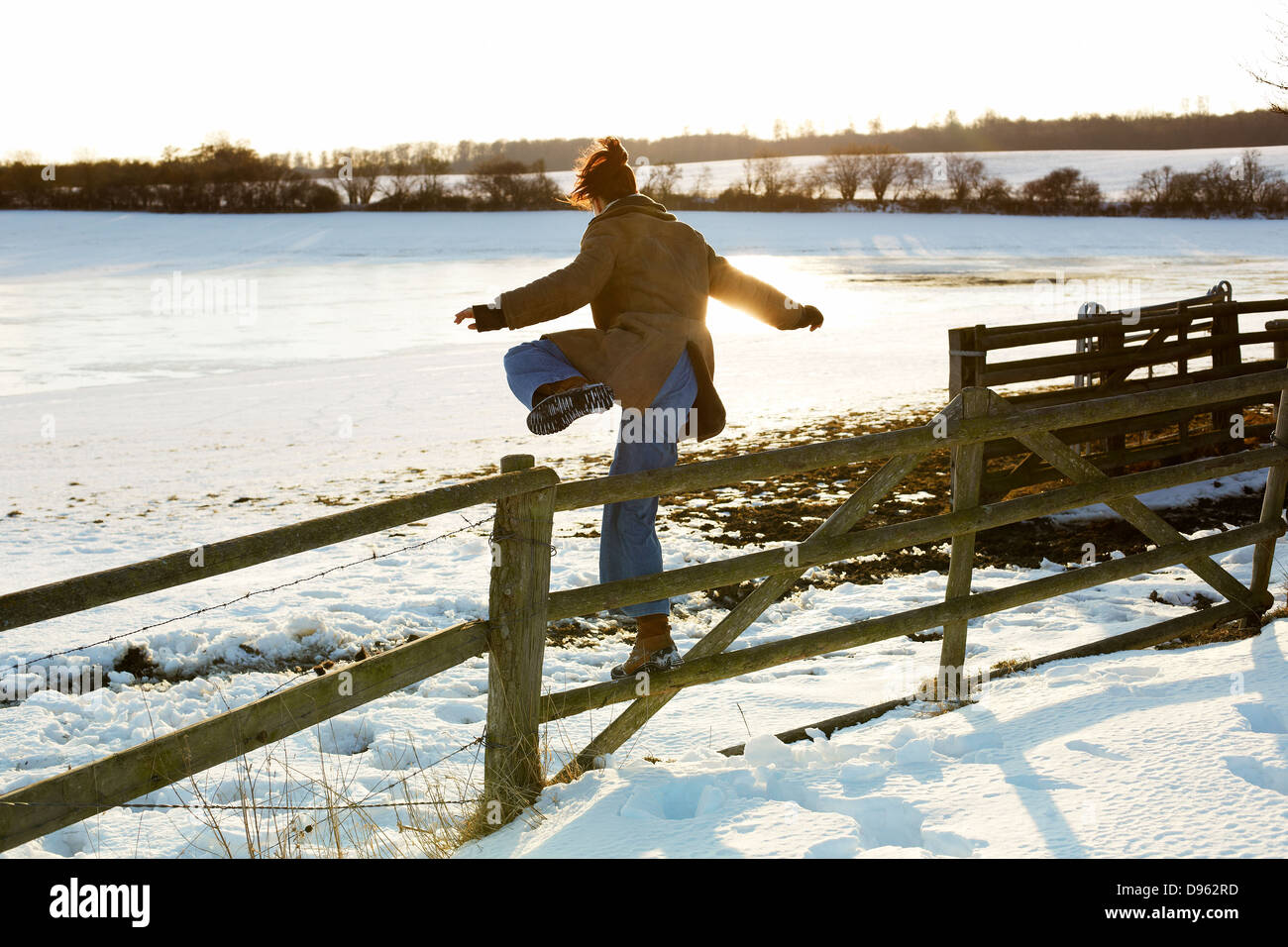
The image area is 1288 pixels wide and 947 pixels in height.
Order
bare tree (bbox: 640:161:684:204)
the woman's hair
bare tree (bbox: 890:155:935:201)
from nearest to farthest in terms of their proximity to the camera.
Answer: the woman's hair, bare tree (bbox: 640:161:684:204), bare tree (bbox: 890:155:935:201)

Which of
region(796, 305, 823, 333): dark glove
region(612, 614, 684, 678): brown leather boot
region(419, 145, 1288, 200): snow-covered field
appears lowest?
region(612, 614, 684, 678): brown leather boot

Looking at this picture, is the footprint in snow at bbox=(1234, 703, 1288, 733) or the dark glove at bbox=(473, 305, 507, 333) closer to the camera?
the dark glove at bbox=(473, 305, 507, 333)

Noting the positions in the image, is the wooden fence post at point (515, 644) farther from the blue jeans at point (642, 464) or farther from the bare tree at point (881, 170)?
the bare tree at point (881, 170)

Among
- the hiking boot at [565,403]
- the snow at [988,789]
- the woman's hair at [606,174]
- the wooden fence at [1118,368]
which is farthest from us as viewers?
the wooden fence at [1118,368]

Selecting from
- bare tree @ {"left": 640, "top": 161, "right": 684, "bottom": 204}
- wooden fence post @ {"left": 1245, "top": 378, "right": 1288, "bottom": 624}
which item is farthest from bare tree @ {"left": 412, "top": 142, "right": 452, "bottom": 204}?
wooden fence post @ {"left": 1245, "top": 378, "right": 1288, "bottom": 624}

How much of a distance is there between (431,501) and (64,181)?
67193mm

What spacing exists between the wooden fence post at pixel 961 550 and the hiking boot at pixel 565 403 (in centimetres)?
176

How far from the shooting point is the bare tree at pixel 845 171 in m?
58.8

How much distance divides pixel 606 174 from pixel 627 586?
157cm

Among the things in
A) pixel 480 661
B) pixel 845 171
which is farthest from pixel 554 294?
pixel 845 171

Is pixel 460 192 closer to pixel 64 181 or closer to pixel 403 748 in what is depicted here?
pixel 64 181

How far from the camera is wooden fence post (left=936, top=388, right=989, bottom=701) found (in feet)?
15.5

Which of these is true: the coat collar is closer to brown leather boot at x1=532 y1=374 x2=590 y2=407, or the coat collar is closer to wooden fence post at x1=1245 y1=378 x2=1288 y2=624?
brown leather boot at x1=532 y1=374 x2=590 y2=407

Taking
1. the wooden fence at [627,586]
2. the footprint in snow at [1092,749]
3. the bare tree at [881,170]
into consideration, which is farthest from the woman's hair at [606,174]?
the bare tree at [881,170]
